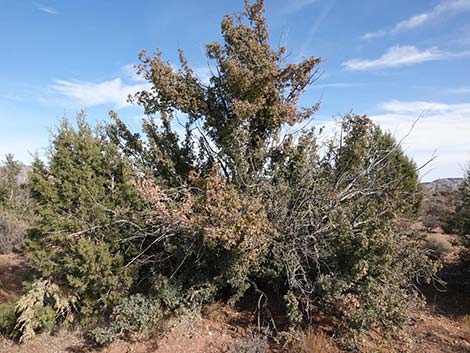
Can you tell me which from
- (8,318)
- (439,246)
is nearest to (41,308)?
(8,318)

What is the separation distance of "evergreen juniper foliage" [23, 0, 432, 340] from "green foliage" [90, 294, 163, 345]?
25 cm

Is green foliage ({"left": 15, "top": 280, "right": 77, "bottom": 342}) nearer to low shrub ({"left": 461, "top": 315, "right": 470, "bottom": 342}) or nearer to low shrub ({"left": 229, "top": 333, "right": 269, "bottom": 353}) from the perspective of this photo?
low shrub ({"left": 229, "top": 333, "right": 269, "bottom": 353})

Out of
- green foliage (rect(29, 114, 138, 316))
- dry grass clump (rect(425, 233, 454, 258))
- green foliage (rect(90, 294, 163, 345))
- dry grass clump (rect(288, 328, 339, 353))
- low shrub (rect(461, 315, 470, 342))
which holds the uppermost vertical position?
green foliage (rect(29, 114, 138, 316))

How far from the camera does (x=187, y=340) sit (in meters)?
5.55

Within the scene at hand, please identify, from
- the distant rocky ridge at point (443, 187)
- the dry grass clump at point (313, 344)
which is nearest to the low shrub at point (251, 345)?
the dry grass clump at point (313, 344)

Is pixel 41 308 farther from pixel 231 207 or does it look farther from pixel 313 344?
pixel 313 344

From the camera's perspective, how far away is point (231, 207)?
522cm

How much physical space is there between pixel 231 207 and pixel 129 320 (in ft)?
8.27

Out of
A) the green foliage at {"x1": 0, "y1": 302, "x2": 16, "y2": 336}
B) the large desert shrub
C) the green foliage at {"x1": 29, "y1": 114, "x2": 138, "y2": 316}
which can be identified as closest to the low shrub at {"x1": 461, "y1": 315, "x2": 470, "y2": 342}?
the large desert shrub

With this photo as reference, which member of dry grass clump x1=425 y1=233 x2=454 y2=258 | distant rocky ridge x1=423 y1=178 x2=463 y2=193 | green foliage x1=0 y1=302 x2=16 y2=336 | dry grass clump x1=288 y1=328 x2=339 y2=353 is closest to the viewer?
dry grass clump x1=288 y1=328 x2=339 y2=353

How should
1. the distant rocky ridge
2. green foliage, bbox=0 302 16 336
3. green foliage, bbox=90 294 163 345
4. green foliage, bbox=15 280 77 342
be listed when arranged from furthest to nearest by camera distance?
the distant rocky ridge, green foliage, bbox=0 302 16 336, green foliage, bbox=15 280 77 342, green foliage, bbox=90 294 163 345

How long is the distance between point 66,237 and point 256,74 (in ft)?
14.4

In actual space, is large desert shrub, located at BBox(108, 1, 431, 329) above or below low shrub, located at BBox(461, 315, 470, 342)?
above

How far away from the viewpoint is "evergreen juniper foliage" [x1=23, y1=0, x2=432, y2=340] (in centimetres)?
543
